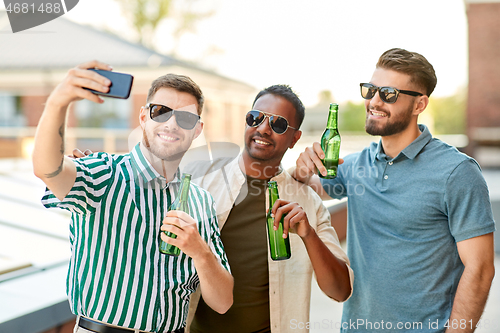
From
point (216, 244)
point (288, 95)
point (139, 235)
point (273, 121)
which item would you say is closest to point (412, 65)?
point (288, 95)

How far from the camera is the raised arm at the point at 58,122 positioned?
3.42ft

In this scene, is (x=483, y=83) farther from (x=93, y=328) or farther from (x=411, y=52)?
(x=93, y=328)

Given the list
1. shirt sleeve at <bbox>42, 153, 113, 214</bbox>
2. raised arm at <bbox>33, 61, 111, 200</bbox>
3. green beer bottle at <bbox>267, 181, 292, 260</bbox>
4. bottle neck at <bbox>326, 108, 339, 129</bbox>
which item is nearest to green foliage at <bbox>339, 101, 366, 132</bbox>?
bottle neck at <bbox>326, 108, 339, 129</bbox>

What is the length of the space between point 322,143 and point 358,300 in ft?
2.51

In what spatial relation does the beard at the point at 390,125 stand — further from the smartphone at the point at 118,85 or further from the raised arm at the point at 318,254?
the smartphone at the point at 118,85

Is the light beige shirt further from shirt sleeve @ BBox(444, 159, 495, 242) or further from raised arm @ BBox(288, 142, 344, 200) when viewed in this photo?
shirt sleeve @ BBox(444, 159, 495, 242)

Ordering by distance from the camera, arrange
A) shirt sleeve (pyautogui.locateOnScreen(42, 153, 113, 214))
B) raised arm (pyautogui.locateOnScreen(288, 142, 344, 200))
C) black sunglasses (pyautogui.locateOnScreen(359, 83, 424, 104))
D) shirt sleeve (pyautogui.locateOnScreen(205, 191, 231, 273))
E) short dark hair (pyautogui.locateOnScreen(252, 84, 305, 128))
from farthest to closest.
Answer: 1. short dark hair (pyautogui.locateOnScreen(252, 84, 305, 128))
2. black sunglasses (pyautogui.locateOnScreen(359, 83, 424, 104))
3. raised arm (pyautogui.locateOnScreen(288, 142, 344, 200))
4. shirt sleeve (pyautogui.locateOnScreen(205, 191, 231, 273))
5. shirt sleeve (pyautogui.locateOnScreen(42, 153, 113, 214))

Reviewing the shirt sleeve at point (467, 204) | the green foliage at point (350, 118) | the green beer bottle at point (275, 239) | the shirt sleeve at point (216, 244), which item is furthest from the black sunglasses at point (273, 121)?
the green foliage at point (350, 118)

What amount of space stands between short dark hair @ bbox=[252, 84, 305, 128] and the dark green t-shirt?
0.45 metres

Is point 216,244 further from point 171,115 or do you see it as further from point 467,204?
point 467,204

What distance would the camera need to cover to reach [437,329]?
1.83 metres

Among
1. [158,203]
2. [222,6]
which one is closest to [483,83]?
[222,6]

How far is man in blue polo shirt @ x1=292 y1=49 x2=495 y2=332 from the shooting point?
176 cm

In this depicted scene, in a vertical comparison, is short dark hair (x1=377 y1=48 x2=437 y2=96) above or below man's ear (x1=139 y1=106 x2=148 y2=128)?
above
